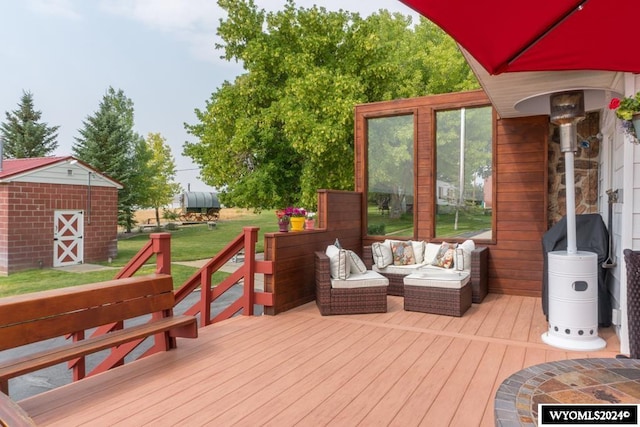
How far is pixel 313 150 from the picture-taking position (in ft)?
38.6

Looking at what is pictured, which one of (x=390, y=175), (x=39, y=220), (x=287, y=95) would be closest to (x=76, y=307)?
(x=390, y=175)

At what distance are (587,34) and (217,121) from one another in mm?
12669

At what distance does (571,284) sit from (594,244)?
84 centimetres

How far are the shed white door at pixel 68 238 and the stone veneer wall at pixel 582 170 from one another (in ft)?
43.2

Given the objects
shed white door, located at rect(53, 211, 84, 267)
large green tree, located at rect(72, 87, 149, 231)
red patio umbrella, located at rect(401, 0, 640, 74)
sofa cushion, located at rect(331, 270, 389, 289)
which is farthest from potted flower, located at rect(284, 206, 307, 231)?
large green tree, located at rect(72, 87, 149, 231)

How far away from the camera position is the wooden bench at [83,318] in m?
2.39

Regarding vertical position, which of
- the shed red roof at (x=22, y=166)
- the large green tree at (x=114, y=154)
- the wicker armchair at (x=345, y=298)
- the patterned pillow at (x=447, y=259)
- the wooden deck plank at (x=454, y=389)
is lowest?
the wooden deck plank at (x=454, y=389)

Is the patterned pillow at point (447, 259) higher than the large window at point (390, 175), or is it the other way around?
the large window at point (390, 175)

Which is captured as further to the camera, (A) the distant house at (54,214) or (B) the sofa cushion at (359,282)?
(A) the distant house at (54,214)

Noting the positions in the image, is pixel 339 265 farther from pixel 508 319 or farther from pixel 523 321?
pixel 523 321

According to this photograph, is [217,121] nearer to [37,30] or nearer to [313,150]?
[313,150]

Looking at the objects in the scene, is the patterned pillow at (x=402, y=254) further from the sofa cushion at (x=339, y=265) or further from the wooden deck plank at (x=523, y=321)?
the wooden deck plank at (x=523, y=321)

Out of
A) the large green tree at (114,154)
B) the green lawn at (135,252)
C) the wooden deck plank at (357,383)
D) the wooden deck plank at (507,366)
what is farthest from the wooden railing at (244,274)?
the large green tree at (114,154)

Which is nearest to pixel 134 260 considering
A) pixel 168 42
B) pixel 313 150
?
pixel 313 150
